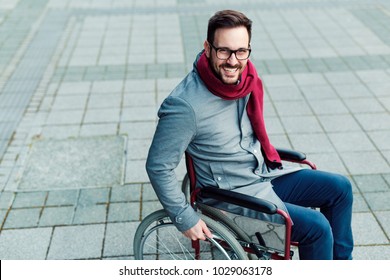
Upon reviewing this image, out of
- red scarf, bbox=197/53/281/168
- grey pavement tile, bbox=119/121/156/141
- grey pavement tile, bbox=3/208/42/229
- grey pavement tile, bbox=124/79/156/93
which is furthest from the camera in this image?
grey pavement tile, bbox=124/79/156/93

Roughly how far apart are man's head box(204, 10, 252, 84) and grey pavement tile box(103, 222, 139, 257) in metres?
1.43

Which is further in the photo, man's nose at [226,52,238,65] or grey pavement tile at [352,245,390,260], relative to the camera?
grey pavement tile at [352,245,390,260]

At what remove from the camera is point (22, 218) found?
3303 millimetres

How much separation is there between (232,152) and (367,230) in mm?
1342

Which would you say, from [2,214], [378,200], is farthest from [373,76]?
[2,214]

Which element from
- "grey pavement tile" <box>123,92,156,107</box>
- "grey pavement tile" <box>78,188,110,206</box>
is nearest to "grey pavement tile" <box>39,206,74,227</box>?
"grey pavement tile" <box>78,188,110,206</box>

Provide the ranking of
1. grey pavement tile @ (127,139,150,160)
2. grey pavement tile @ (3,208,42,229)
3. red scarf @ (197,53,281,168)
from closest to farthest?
1. red scarf @ (197,53,281,168)
2. grey pavement tile @ (3,208,42,229)
3. grey pavement tile @ (127,139,150,160)

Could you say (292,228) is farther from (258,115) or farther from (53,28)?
(53,28)

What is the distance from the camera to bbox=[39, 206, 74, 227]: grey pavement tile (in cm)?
325

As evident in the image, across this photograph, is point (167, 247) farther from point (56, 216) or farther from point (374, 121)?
point (374, 121)

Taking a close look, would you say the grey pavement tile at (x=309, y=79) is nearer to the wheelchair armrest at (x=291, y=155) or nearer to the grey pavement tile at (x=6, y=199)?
the wheelchair armrest at (x=291, y=155)

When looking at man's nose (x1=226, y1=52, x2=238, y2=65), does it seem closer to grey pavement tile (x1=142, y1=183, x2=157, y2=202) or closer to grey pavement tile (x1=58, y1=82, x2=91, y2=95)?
grey pavement tile (x1=142, y1=183, x2=157, y2=202)

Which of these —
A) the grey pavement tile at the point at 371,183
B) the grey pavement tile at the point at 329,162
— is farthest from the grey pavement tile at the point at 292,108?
the grey pavement tile at the point at 371,183
